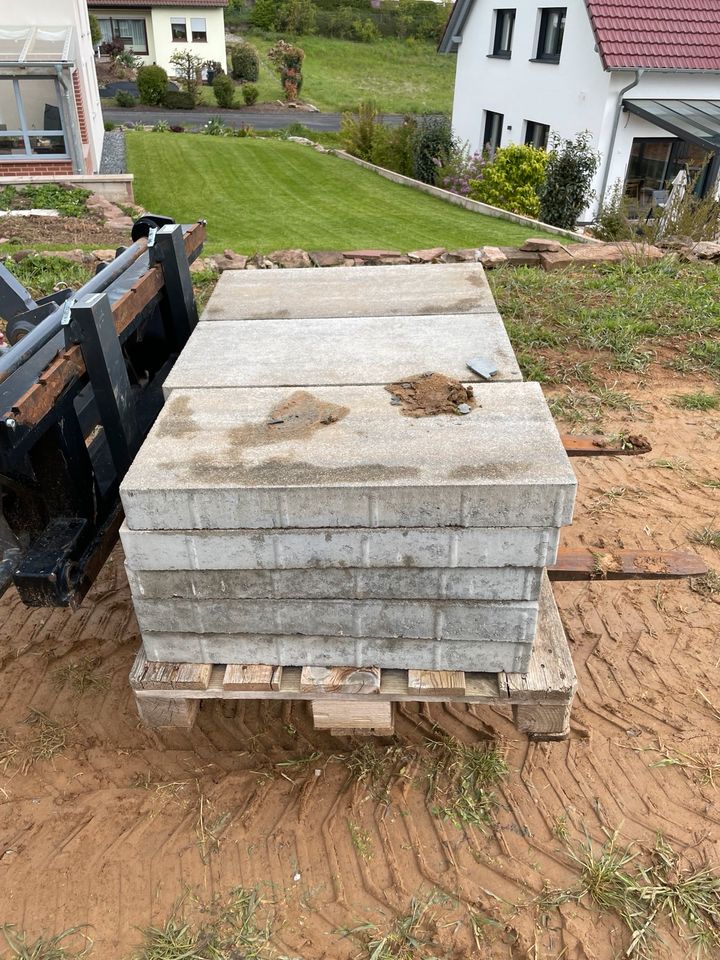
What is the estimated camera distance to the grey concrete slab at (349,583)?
7.88 ft

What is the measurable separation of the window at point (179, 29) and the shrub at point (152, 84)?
9546 millimetres

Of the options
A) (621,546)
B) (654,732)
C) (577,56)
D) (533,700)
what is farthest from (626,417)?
(577,56)

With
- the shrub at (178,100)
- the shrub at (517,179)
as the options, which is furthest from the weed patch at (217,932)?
the shrub at (178,100)

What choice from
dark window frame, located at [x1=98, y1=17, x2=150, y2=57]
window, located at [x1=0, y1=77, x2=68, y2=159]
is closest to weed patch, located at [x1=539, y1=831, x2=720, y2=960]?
window, located at [x1=0, y1=77, x2=68, y2=159]

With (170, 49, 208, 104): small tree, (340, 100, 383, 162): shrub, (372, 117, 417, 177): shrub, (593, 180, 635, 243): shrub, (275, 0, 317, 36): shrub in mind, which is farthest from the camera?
(275, 0, 317, 36): shrub

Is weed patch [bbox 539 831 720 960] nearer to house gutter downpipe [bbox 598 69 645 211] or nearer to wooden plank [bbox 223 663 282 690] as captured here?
wooden plank [bbox 223 663 282 690]

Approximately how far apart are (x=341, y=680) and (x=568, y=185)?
46.0 ft

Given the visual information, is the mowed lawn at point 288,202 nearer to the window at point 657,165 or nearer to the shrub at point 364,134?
the shrub at point 364,134

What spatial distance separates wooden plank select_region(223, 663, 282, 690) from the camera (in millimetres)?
2594

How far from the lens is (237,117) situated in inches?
1144

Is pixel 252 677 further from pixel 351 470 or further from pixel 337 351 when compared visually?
pixel 337 351

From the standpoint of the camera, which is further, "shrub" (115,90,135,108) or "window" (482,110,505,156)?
"shrub" (115,90,135,108)

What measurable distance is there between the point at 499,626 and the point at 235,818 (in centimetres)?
127

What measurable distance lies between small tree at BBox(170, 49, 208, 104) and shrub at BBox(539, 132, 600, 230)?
831 inches
